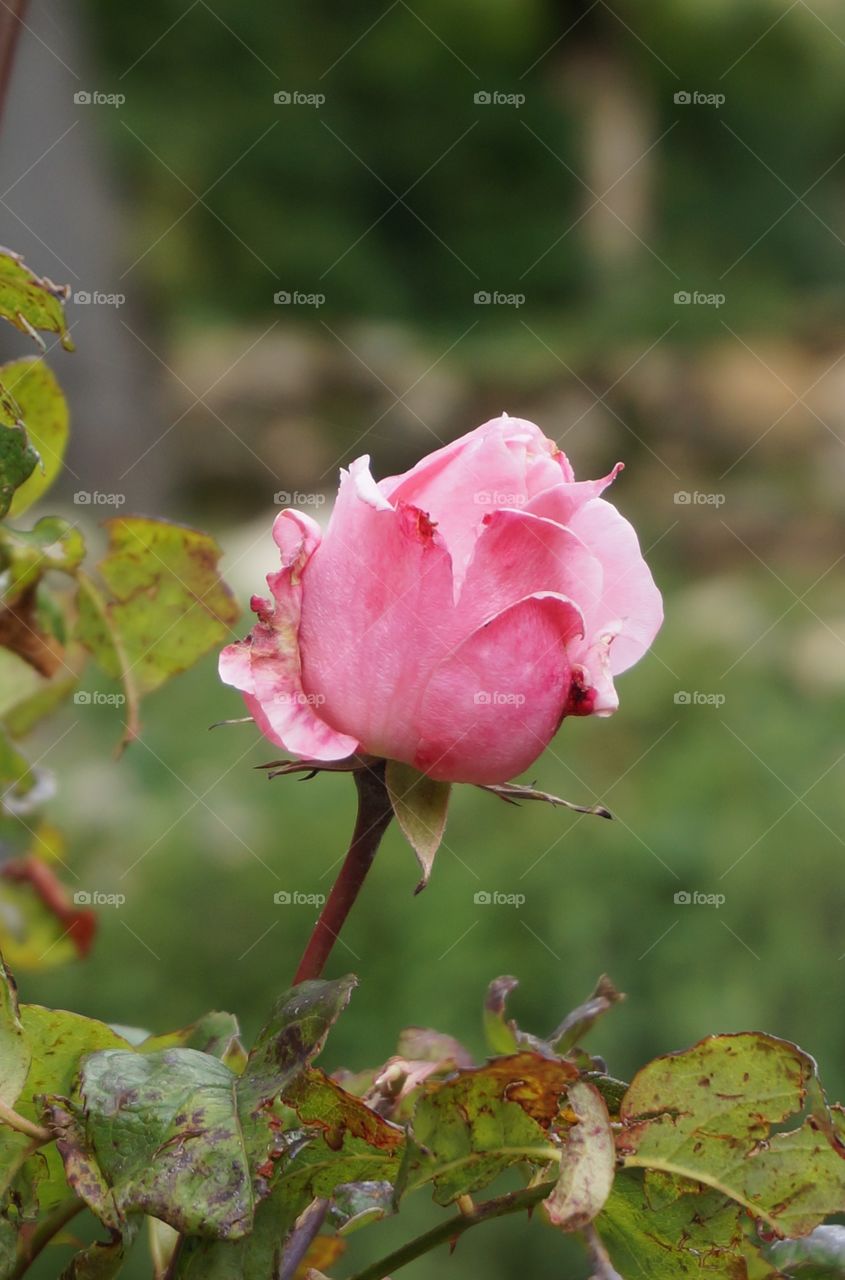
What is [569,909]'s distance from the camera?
4.10ft

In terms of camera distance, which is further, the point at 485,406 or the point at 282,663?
the point at 485,406

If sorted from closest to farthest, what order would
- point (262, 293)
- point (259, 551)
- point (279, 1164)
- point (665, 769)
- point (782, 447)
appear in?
point (279, 1164) → point (259, 551) → point (665, 769) → point (782, 447) → point (262, 293)

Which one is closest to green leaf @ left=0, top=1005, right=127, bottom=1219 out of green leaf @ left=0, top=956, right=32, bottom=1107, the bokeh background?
green leaf @ left=0, top=956, right=32, bottom=1107

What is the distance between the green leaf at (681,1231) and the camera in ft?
0.74

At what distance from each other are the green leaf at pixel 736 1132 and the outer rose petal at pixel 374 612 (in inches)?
2.8

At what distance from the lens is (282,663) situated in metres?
0.23

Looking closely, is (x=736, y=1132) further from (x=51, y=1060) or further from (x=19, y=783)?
(x=19, y=783)

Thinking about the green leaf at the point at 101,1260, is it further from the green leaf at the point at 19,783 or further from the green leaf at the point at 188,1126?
the green leaf at the point at 19,783

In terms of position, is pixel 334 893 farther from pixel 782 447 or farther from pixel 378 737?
pixel 782 447

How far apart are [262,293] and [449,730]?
386 centimetres

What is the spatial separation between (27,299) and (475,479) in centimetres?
9

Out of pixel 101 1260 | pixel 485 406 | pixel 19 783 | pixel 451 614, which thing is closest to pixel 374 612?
pixel 451 614

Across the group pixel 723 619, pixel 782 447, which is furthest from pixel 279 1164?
pixel 782 447

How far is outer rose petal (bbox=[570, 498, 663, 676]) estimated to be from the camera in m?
0.24
